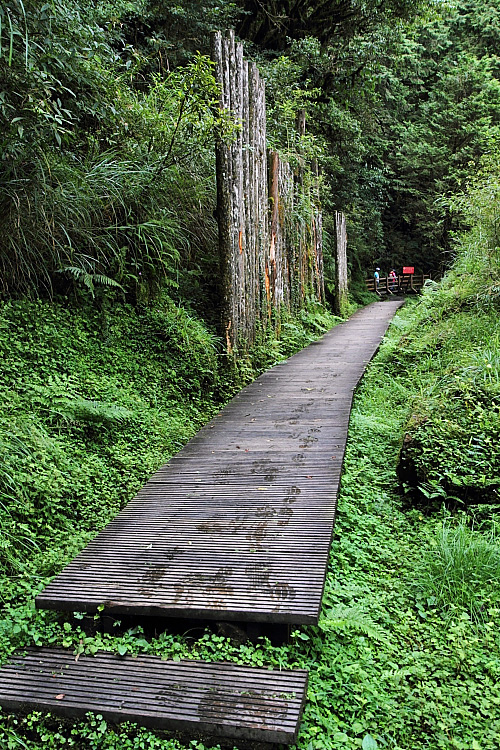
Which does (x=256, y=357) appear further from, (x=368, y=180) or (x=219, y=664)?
(x=368, y=180)

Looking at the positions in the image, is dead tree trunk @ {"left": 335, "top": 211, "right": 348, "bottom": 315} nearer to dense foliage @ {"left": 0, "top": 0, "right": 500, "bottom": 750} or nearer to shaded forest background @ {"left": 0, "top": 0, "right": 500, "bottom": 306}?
shaded forest background @ {"left": 0, "top": 0, "right": 500, "bottom": 306}

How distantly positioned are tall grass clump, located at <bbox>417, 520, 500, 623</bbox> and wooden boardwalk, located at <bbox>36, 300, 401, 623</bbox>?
0.60 m

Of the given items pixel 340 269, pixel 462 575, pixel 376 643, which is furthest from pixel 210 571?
pixel 340 269

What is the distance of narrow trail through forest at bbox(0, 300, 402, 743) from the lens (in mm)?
1985

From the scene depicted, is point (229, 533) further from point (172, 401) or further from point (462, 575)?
point (172, 401)

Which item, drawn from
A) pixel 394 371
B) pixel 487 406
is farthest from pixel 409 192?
pixel 487 406

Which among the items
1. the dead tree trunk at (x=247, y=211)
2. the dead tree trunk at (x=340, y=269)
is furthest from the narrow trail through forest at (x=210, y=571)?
the dead tree trunk at (x=340, y=269)

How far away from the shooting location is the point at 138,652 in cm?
228

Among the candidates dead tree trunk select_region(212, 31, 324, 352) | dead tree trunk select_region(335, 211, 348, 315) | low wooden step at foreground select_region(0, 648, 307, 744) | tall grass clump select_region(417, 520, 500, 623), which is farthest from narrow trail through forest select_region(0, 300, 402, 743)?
dead tree trunk select_region(335, 211, 348, 315)

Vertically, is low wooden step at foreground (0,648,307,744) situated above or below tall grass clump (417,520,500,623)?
above

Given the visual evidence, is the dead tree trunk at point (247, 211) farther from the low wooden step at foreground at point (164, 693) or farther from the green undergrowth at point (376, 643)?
the low wooden step at foreground at point (164, 693)

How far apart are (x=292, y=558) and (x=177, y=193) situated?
16.0 ft

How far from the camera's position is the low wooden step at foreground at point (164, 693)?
1.88 metres

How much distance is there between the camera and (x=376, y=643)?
253 cm
